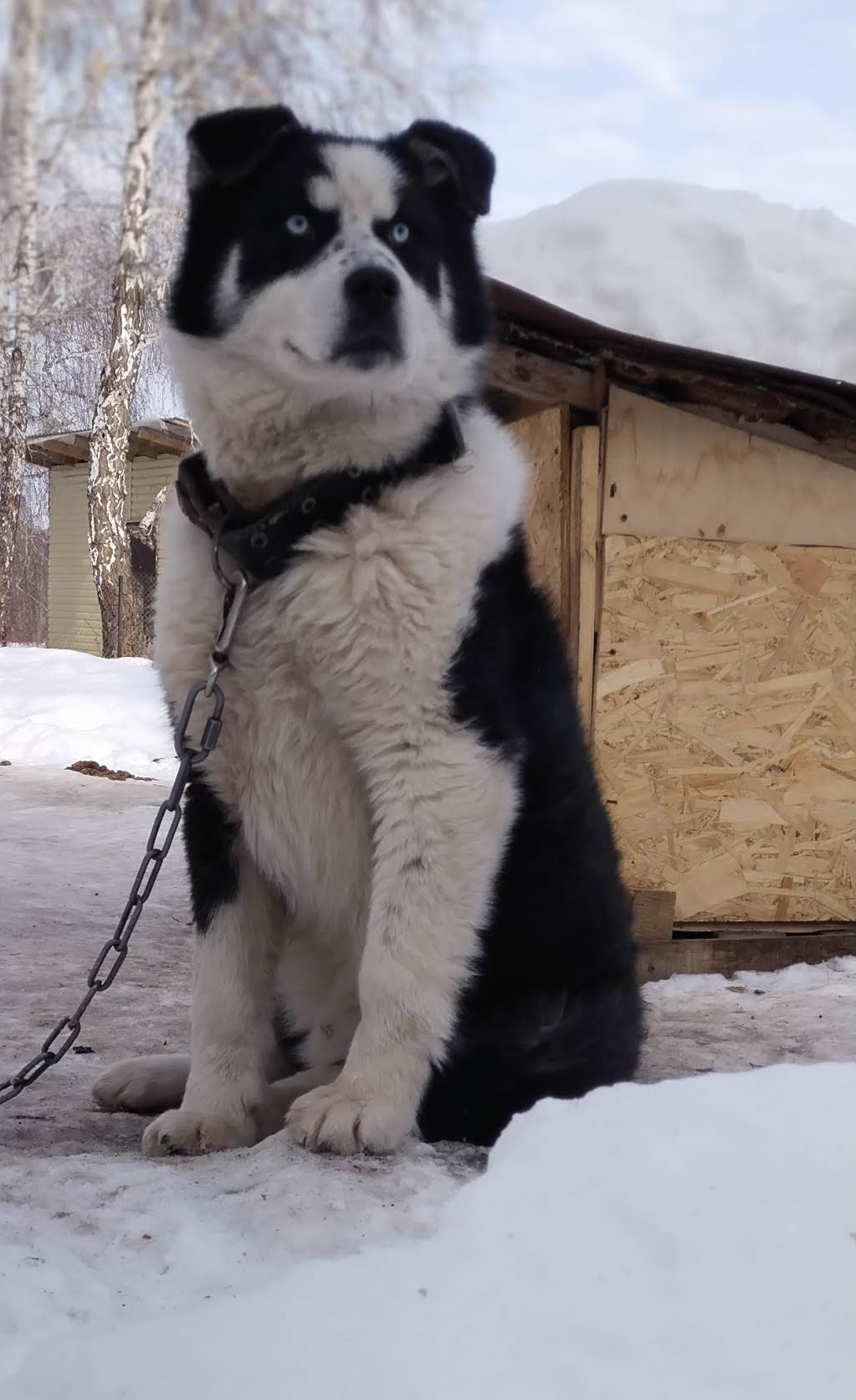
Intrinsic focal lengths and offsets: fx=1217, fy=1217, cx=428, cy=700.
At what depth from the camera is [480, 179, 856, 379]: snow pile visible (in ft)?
15.6

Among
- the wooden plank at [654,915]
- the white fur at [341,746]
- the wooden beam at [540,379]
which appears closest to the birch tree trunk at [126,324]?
the white fur at [341,746]

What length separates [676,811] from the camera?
4.54m

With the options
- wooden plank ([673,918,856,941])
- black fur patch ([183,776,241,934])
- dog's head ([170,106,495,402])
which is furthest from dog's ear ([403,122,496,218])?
wooden plank ([673,918,856,941])

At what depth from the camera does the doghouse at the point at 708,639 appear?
176 inches

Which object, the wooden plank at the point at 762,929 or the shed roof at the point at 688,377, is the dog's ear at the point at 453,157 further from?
the wooden plank at the point at 762,929

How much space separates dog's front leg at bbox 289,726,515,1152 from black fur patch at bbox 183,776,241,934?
0.35 meters

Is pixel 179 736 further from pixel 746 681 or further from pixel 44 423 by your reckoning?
pixel 44 423

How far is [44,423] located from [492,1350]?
1334 cm

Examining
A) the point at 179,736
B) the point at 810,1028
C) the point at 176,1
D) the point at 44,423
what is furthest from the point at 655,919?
the point at 44,423

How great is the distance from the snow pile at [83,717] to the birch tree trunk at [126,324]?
1.82 meters

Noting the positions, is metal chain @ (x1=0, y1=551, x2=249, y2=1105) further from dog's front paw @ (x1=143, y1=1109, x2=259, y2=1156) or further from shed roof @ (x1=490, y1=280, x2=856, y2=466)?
shed roof @ (x1=490, y1=280, x2=856, y2=466)

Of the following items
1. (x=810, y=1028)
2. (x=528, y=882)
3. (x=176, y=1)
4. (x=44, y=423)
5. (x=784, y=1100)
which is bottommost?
(x=810, y=1028)

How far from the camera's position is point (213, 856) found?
2375mm

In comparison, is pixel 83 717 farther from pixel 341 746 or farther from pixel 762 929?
pixel 341 746
